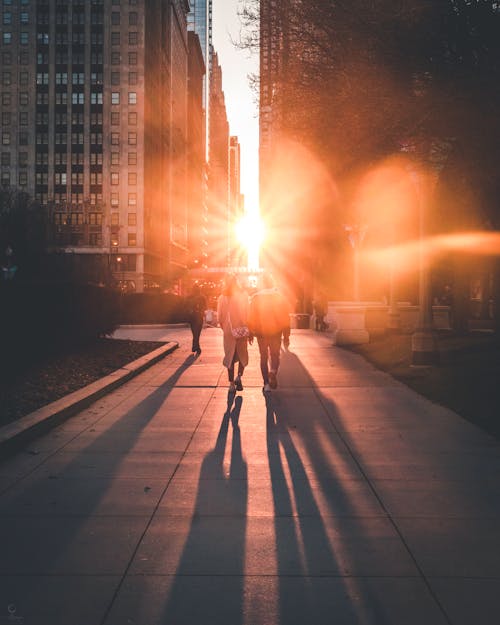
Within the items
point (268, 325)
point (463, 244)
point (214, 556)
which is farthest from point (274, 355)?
point (463, 244)

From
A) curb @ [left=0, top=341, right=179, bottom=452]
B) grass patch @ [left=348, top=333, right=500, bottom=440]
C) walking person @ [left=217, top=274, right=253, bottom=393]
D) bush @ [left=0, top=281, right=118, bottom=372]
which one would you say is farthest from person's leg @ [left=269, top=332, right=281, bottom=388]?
bush @ [left=0, top=281, right=118, bottom=372]

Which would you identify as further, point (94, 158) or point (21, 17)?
point (94, 158)

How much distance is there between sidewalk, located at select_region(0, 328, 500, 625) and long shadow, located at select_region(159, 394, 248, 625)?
1 centimetres

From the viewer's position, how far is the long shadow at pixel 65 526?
422 centimetres

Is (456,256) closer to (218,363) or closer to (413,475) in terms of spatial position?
(218,363)

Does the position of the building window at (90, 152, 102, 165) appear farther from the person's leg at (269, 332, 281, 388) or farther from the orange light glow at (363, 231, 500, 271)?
the person's leg at (269, 332, 281, 388)

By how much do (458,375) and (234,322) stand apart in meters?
4.26

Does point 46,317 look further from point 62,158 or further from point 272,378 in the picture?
point 62,158

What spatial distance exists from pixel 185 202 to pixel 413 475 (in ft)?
506

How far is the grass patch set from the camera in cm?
A: 997

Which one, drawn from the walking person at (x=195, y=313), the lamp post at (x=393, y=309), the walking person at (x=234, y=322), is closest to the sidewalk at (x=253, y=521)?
the walking person at (x=234, y=322)

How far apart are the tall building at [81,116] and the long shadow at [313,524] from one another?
98220 millimetres

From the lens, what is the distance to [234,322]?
1214cm

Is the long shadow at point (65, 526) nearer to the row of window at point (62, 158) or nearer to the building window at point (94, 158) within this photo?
the row of window at point (62, 158)
